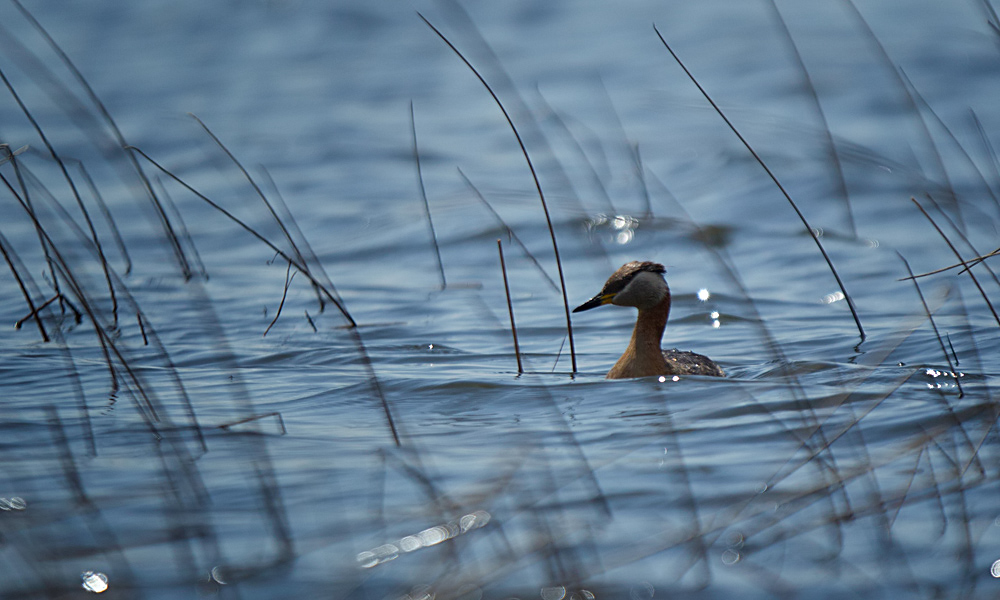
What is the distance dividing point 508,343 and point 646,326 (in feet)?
4.24

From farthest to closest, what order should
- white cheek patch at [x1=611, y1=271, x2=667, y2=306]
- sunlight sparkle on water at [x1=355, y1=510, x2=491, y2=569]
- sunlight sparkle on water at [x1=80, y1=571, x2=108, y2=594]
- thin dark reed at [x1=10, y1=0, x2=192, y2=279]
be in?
white cheek patch at [x1=611, y1=271, x2=667, y2=306], thin dark reed at [x1=10, y1=0, x2=192, y2=279], sunlight sparkle on water at [x1=355, y1=510, x2=491, y2=569], sunlight sparkle on water at [x1=80, y1=571, x2=108, y2=594]

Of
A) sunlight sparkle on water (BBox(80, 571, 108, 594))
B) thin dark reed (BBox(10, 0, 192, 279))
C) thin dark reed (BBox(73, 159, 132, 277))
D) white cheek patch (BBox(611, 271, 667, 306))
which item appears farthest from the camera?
white cheek patch (BBox(611, 271, 667, 306))

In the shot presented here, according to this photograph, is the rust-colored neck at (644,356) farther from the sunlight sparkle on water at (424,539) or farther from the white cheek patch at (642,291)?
the sunlight sparkle on water at (424,539)

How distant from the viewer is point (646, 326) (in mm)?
6148

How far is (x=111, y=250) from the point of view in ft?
32.8

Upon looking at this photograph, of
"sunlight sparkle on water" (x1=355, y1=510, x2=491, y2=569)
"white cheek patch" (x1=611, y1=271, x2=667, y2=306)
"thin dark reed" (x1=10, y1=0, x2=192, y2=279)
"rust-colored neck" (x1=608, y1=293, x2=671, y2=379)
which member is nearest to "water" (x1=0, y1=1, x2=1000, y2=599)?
"sunlight sparkle on water" (x1=355, y1=510, x2=491, y2=569)

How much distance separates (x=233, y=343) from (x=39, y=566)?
4070mm

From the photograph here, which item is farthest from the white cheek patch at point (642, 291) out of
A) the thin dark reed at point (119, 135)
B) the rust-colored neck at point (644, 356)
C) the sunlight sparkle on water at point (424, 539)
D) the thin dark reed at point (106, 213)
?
the thin dark reed at point (106, 213)

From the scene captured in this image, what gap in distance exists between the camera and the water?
3.20m

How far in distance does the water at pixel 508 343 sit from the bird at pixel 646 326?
24cm

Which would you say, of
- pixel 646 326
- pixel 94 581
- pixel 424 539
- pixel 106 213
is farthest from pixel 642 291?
pixel 94 581

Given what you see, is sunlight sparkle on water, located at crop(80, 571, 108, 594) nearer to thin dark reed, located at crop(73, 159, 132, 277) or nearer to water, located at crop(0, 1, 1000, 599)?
water, located at crop(0, 1, 1000, 599)

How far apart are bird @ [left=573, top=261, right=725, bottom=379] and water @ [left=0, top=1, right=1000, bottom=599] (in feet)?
0.79

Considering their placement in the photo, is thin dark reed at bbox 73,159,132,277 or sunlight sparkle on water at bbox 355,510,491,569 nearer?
sunlight sparkle on water at bbox 355,510,491,569
